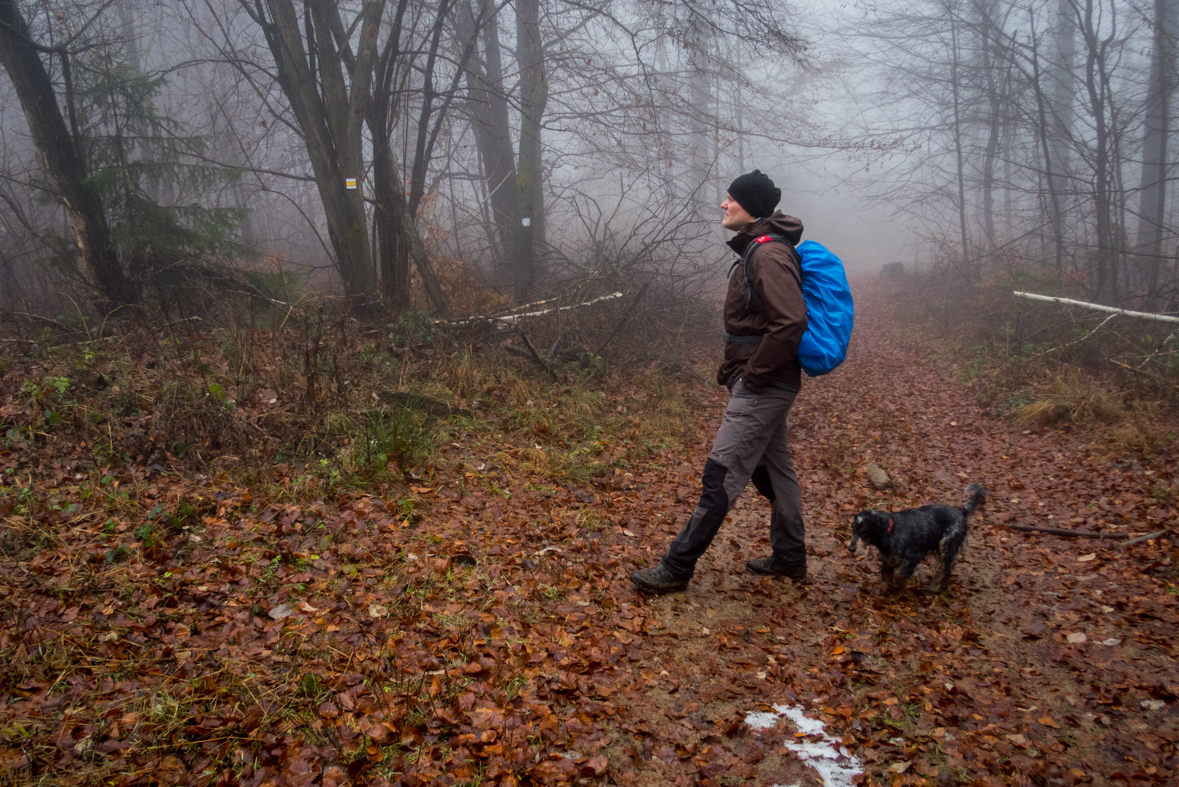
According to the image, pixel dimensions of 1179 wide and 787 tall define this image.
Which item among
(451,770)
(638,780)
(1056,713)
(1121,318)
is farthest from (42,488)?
(1121,318)

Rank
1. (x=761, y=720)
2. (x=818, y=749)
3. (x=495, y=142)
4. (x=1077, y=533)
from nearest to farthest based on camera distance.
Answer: (x=818, y=749)
(x=761, y=720)
(x=1077, y=533)
(x=495, y=142)

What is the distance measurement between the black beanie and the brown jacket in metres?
0.07

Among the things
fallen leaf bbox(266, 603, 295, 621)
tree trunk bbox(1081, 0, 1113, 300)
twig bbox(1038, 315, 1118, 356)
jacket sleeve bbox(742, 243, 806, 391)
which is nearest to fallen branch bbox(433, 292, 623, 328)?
fallen leaf bbox(266, 603, 295, 621)

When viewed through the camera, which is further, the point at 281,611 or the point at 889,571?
the point at 889,571

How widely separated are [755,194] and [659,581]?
2370mm

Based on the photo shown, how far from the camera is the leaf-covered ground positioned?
2625 mm

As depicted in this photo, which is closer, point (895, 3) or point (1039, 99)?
point (1039, 99)

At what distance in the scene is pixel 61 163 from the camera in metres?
7.99

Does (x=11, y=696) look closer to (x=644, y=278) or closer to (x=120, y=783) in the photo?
(x=120, y=783)

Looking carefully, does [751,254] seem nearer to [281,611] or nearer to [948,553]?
[948,553]

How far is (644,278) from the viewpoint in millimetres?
11102

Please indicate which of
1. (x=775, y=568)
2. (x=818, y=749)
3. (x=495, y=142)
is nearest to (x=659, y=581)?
(x=775, y=568)

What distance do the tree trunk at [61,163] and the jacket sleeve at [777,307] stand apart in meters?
8.05

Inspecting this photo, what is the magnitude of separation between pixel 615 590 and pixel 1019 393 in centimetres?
710
